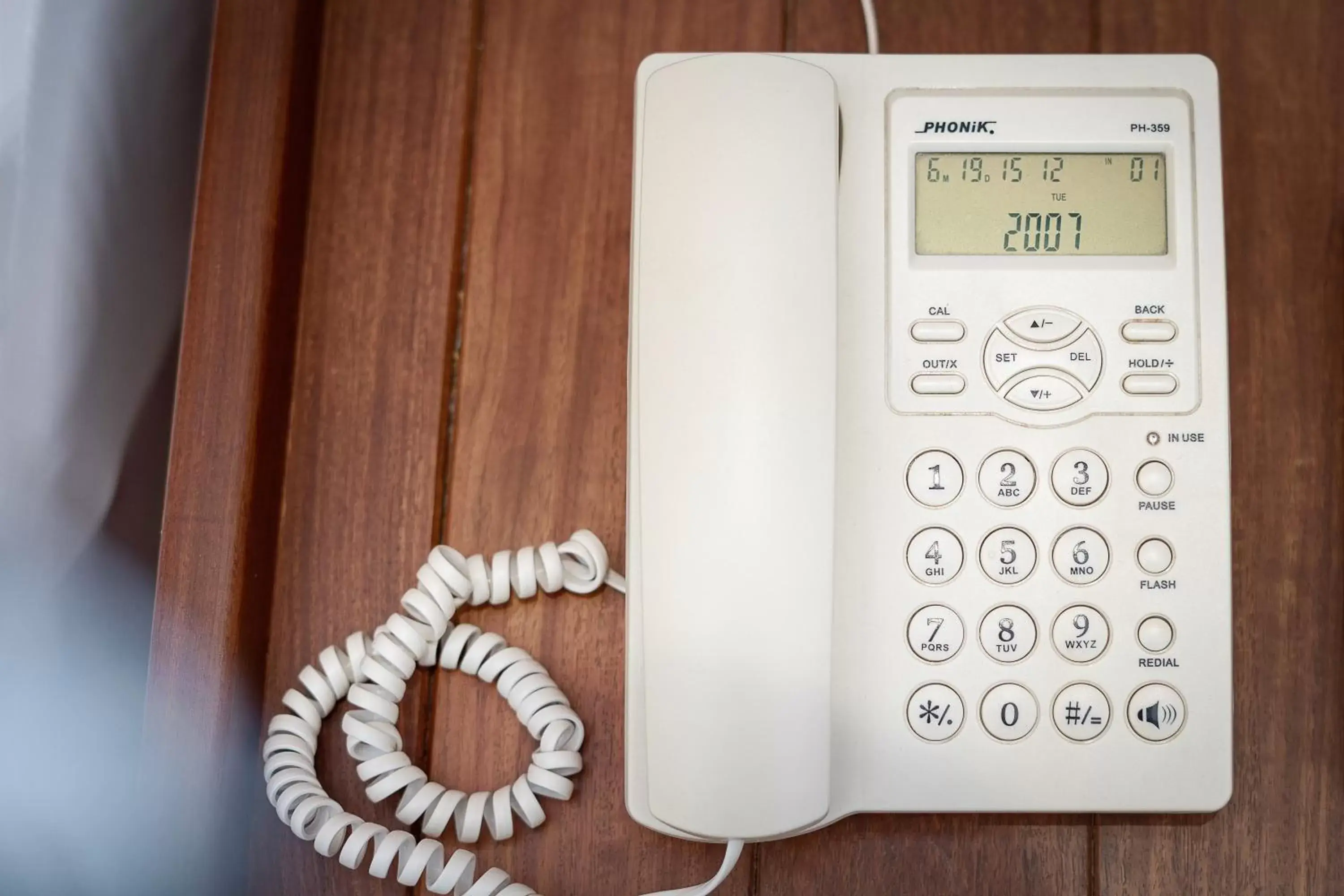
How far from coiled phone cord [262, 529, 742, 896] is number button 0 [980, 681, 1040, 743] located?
0.10 metres

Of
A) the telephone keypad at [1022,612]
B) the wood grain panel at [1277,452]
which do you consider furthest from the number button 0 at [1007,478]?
the wood grain panel at [1277,452]

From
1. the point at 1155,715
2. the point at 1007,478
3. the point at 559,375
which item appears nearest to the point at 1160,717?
the point at 1155,715

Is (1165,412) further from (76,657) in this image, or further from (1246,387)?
(76,657)

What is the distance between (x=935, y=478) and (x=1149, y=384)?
0.09 meters

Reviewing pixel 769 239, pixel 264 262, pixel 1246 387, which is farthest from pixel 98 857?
pixel 1246 387

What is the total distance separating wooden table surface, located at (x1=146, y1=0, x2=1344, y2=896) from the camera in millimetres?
407

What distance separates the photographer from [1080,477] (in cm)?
38

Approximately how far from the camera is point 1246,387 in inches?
17.2

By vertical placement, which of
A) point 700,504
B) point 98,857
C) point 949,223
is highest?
point 949,223

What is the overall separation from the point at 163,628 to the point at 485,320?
0.18 metres

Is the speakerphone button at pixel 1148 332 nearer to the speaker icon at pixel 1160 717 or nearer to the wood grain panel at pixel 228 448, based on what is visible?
the speaker icon at pixel 1160 717

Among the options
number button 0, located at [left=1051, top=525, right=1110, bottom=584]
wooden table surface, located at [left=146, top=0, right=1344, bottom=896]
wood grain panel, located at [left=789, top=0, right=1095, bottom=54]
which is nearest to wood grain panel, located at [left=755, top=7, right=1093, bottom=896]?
wooden table surface, located at [left=146, top=0, right=1344, bottom=896]

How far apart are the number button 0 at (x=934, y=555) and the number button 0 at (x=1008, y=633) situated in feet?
0.07

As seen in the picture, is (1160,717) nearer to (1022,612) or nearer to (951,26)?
(1022,612)
